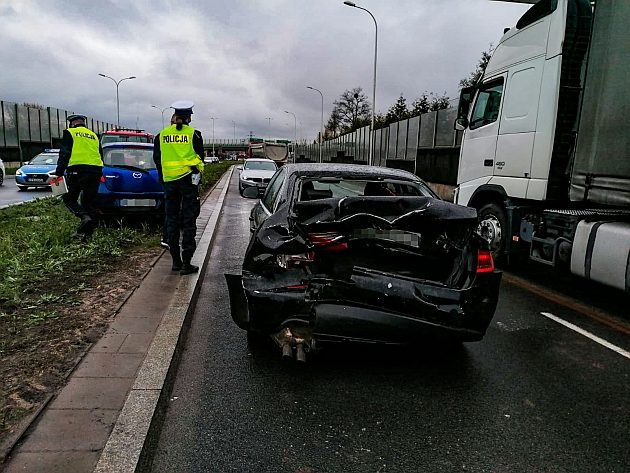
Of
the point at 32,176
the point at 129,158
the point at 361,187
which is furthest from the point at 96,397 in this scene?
the point at 32,176

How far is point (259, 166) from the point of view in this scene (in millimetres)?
21266

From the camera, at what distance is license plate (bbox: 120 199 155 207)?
8938 millimetres

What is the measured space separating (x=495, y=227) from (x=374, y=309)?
169 inches

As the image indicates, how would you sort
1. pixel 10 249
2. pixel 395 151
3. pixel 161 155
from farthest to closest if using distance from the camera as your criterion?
pixel 395 151 < pixel 10 249 < pixel 161 155

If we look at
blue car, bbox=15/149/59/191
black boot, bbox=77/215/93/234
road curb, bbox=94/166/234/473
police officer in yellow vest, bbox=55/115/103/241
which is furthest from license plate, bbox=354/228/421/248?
blue car, bbox=15/149/59/191

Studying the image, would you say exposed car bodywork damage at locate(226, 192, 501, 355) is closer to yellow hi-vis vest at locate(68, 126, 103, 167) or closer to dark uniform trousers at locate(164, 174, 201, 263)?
dark uniform trousers at locate(164, 174, 201, 263)

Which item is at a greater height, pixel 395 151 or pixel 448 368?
pixel 395 151

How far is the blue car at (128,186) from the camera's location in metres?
8.82

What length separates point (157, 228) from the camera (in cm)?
935

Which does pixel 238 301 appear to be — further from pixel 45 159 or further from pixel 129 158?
pixel 45 159

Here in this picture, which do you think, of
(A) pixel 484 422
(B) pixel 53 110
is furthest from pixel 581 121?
(B) pixel 53 110

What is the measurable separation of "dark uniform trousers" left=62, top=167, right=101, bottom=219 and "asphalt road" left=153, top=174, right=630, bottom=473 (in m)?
4.53

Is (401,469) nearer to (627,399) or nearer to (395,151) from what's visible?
(627,399)

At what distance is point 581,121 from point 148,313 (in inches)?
196
